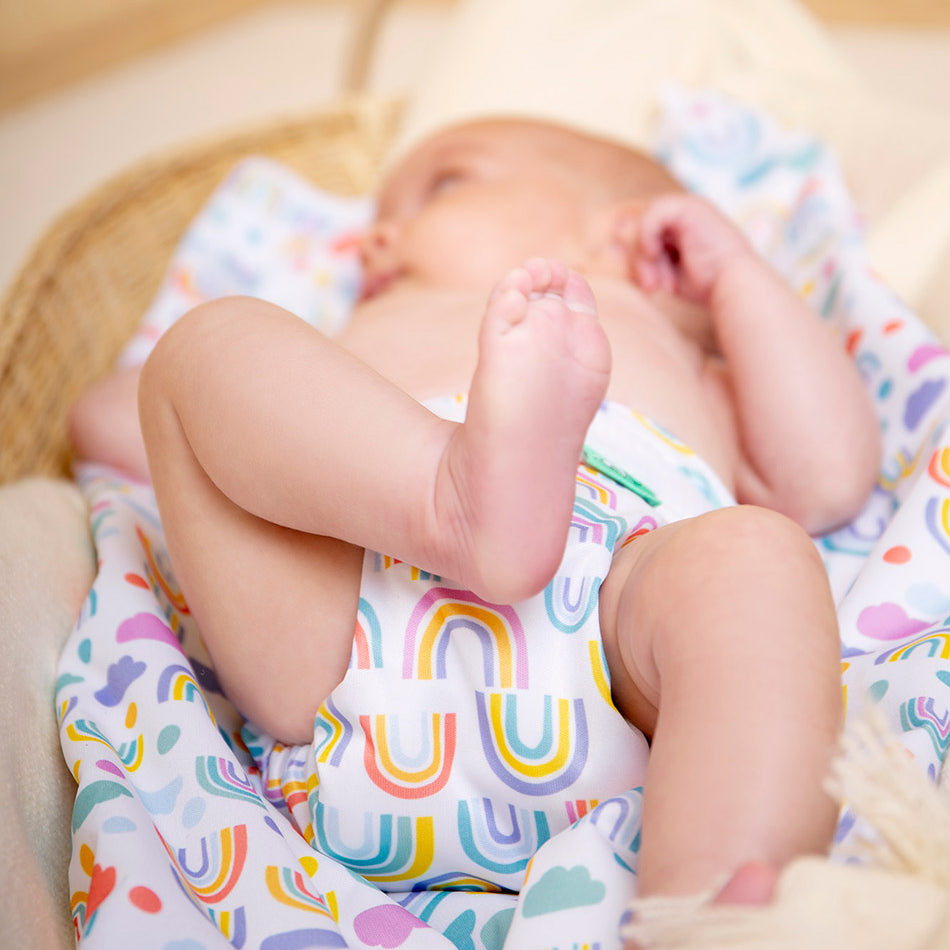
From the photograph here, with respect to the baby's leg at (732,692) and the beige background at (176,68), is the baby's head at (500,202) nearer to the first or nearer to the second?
the baby's leg at (732,692)

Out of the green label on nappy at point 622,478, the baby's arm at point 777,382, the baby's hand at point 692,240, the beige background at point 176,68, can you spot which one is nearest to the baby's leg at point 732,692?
the green label on nappy at point 622,478

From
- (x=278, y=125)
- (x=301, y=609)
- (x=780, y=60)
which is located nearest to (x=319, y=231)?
(x=278, y=125)

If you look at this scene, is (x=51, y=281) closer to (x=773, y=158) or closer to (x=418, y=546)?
(x=418, y=546)

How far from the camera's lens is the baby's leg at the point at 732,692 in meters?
0.45

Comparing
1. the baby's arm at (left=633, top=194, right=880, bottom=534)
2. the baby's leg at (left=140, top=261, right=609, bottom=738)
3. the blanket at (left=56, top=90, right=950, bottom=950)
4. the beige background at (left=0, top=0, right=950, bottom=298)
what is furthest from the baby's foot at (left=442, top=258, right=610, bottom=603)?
the beige background at (left=0, top=0, right=950, bottom=298)

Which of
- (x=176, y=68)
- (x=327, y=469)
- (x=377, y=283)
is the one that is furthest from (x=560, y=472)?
(x=176, y=68)

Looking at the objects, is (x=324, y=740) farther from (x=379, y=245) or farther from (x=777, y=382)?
(x=379, y=245)

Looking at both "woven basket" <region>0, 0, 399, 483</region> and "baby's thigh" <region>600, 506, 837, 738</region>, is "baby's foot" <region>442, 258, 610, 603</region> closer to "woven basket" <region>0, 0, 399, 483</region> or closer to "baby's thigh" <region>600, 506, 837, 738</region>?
"baby's thigh" <region>600, 506, 837, 738</region>

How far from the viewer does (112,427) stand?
1.01 m

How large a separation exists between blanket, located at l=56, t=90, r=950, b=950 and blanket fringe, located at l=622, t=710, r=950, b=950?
28mm

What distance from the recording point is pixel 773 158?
137 centimetres

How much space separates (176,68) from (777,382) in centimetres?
250

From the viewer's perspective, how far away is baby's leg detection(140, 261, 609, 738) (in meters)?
0.51

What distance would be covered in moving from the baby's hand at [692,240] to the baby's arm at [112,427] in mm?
546
